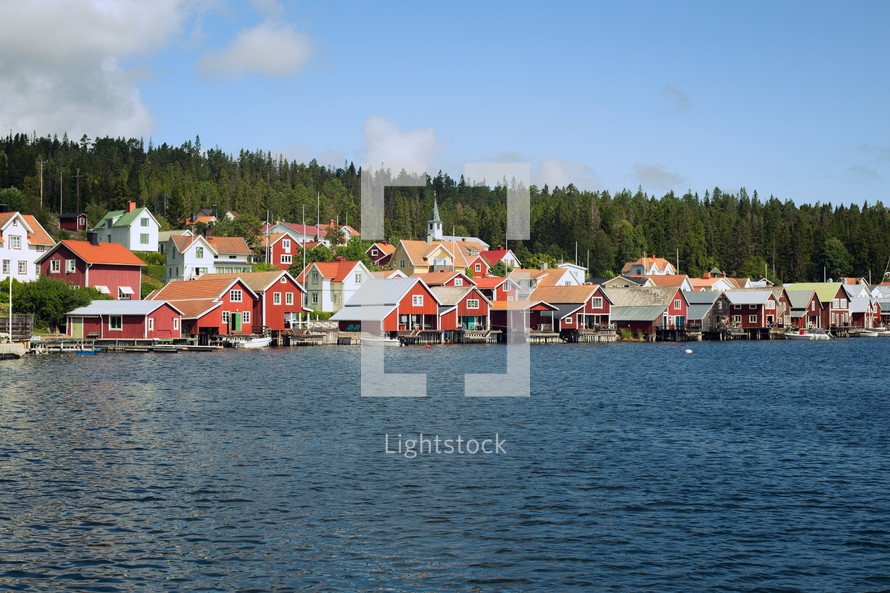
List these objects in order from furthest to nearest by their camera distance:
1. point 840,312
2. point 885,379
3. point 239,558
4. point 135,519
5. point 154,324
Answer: point 840,312, point 154,324, point 885,379, point 135,519, point 239,558

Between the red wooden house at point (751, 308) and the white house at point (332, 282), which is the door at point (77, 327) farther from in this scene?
the red wooden house at point (751, 308)

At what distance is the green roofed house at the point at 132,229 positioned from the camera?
120 m

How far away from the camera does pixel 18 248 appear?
8900 cm

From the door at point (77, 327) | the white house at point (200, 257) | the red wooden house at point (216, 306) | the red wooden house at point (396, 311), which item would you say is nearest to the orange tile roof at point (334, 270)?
the red wooden house at point (396, 311)

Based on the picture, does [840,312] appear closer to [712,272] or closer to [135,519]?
[712,272]

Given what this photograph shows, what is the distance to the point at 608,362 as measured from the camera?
7188 centimetres

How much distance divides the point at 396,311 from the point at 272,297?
13.9m

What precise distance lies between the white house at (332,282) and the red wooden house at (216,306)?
2039cm

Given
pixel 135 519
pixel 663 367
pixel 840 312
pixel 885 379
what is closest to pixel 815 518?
pixel 135 519

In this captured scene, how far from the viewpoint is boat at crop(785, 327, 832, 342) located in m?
122

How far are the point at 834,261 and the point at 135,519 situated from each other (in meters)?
189

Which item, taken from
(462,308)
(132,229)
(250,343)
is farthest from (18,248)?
(462,308)

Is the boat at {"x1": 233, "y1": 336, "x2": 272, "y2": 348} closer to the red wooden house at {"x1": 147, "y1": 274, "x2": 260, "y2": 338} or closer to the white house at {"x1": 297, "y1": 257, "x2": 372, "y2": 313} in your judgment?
the red wooden house at {"x1": 147, "y1": 274, "x2": 260, "y2": 338}

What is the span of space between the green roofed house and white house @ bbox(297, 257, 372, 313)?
28.6m
